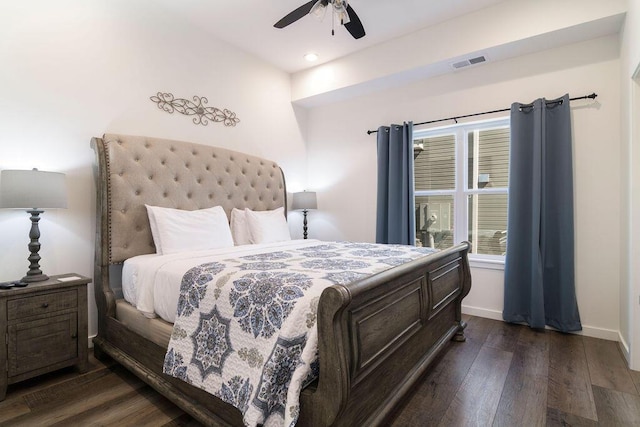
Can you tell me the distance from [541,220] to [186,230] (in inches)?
123

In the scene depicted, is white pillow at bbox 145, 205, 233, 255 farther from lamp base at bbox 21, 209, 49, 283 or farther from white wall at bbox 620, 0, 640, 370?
white wall at bbox 620, 0, 640, 370

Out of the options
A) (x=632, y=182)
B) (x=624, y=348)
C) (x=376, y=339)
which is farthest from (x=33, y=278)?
(x=624, y=348)

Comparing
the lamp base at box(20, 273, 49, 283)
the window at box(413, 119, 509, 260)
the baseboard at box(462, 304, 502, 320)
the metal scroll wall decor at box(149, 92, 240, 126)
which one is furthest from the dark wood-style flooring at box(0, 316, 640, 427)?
the metal scroll wall decor at box(149, 92, 240, 126)

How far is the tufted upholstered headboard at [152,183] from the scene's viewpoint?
98.7 inches

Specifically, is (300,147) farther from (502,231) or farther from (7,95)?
(7,95)

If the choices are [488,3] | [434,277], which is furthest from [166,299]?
[488,3]

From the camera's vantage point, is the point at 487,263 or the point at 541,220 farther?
the point at 487,263

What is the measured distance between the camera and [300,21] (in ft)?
10.6

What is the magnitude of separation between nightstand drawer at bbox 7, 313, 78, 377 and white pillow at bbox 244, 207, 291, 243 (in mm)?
1577

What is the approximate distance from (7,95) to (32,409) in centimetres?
201

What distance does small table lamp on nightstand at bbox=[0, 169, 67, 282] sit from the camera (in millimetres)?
1996

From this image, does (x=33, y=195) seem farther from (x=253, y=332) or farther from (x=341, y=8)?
(x=341, y=8)

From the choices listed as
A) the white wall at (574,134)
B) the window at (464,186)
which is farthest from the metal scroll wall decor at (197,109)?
the window at (464,186)

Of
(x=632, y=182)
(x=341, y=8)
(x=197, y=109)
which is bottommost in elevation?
(x=632, y=182)
